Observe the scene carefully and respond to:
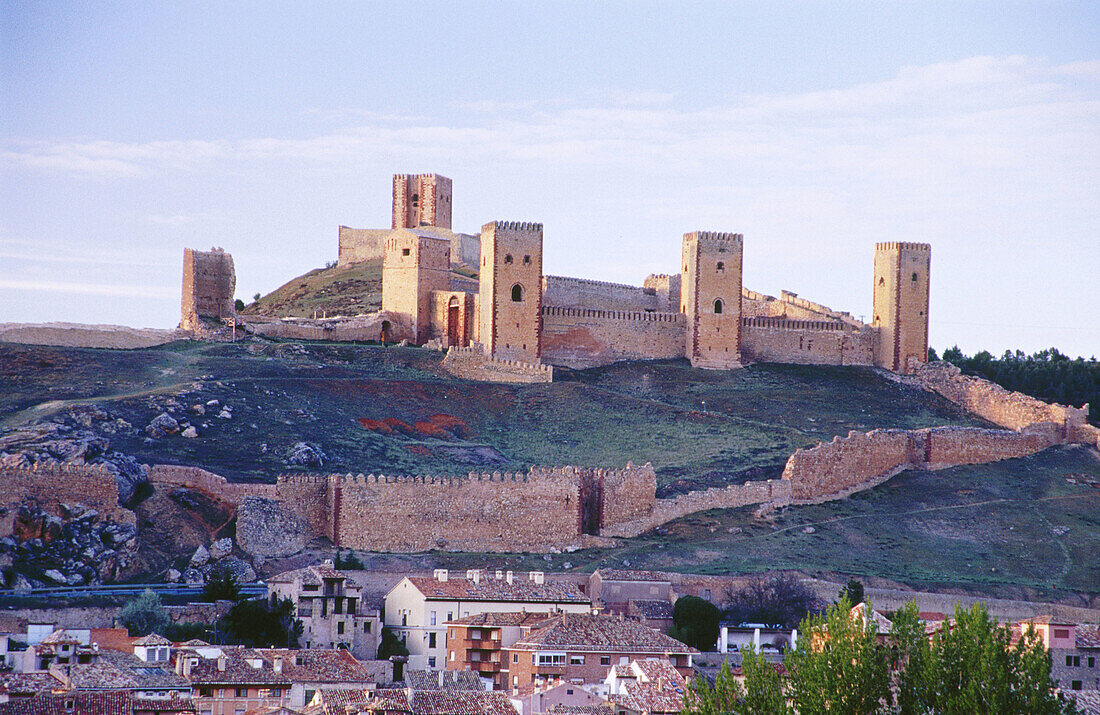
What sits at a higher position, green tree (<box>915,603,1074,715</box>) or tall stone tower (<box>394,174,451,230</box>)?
tall stone tower (<box>394,174,451,230</box>)

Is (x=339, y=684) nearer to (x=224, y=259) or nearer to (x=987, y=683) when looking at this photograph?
(x=987, y=683)

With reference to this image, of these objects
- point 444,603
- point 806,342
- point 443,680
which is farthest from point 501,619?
point 806,342

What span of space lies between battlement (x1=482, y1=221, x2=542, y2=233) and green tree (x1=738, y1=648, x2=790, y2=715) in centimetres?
3947

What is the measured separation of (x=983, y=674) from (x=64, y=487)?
1035 inches

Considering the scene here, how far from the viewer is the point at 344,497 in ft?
163

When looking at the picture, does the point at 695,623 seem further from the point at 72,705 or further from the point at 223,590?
the point at 72,705

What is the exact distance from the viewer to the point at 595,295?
244ft

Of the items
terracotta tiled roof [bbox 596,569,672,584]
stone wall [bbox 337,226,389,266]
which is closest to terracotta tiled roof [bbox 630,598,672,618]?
terracotta tiled roof [bbox 596,569,672,584]

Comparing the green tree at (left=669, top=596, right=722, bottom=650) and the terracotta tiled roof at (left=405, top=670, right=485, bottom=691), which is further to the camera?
the green tree at (left=669, top=596, right=722, bottom=650)

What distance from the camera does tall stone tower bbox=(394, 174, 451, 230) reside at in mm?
87125

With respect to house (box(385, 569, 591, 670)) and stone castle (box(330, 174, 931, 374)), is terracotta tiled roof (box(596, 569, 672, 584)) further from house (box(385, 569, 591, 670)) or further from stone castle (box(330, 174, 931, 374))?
stone castle (box(330, 174, 931, 374))

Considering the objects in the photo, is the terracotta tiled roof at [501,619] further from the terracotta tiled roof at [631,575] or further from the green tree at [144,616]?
the green tree at [144,616]

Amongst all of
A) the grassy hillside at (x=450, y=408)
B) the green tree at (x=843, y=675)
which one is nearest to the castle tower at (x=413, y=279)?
the grassy hillside at (x=450, y=408)

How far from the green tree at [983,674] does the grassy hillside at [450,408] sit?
2521cm
